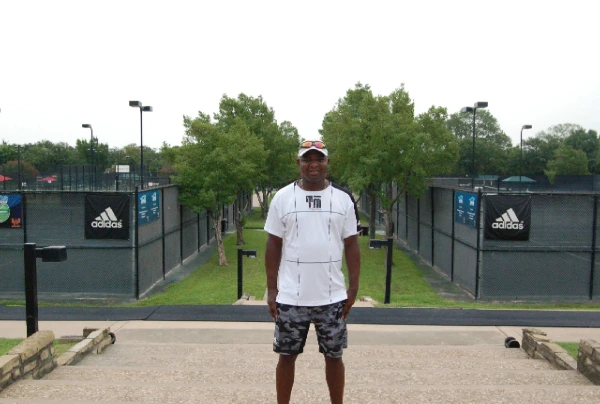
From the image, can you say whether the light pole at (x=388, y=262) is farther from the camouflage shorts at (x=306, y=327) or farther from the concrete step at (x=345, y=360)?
the camouflage shorts at (x=306, y=327)

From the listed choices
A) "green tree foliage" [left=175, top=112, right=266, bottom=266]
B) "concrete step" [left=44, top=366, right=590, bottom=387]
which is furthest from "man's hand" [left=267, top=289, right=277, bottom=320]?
"green tree foliage" [left=175, top=112, right=266, bottom=266]

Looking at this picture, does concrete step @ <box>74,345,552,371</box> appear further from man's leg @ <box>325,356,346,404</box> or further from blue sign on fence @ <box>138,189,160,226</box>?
blue sign on fence @ <box>138,189,160,226</box>

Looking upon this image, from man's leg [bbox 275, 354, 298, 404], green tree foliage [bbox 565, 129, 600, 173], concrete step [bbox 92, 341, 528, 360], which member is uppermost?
green tree foliage [bbox 565, 129, 600, 173]

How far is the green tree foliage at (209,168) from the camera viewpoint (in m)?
19.1

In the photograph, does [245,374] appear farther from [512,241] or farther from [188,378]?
[512,241]

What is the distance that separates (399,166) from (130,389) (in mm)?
17016

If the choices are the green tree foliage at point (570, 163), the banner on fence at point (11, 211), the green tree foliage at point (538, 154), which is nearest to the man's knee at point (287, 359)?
the banner on fence at point (11, 211)

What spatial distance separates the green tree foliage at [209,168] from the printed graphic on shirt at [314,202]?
50.8ft

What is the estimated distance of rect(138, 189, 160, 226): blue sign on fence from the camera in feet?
45.9

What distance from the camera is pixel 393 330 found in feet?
25.9

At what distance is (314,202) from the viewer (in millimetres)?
3586

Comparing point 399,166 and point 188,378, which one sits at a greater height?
point 399,166

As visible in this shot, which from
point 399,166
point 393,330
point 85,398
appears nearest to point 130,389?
point 85,398

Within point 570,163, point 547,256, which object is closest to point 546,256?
point 547,256
